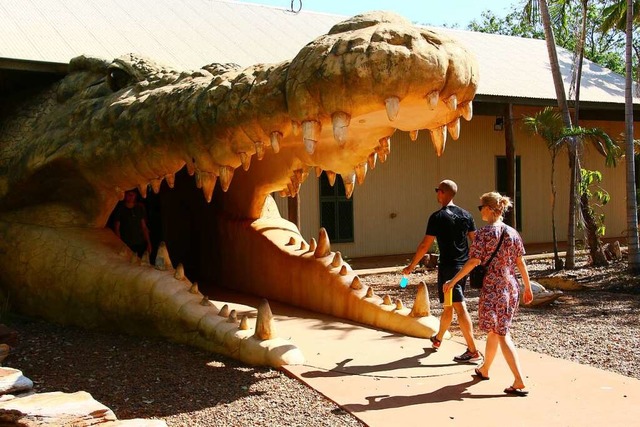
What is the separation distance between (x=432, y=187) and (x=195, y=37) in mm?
6205

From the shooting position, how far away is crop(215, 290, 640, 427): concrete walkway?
156 inches

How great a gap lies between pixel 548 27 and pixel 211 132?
29.1ft

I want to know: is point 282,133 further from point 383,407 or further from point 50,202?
point 50,202

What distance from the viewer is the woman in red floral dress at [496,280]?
4539 mm

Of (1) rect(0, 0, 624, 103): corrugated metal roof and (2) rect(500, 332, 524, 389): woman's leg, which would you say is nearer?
(2) rect(500, 332, 524, 389): woman's leg

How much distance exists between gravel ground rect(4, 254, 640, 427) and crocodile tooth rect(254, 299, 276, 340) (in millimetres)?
225

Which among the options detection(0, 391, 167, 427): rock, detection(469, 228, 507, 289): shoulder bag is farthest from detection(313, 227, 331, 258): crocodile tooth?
detection(0, 391, 167, 427): rock

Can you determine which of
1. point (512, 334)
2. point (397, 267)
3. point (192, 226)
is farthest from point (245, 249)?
point (397, 267)

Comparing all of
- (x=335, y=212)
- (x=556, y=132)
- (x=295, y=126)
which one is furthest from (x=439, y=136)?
(x=335, y=212)

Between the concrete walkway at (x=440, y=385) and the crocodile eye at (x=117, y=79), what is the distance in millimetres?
2404

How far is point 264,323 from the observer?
15.3ft

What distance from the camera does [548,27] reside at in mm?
11688

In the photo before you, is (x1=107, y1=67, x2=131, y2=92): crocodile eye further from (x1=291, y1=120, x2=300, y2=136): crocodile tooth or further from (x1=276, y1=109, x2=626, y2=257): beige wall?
(x1=276, y1=109, x2=626, y2=257): beige wall

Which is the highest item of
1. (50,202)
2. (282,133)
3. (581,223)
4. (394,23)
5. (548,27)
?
(548,27)
